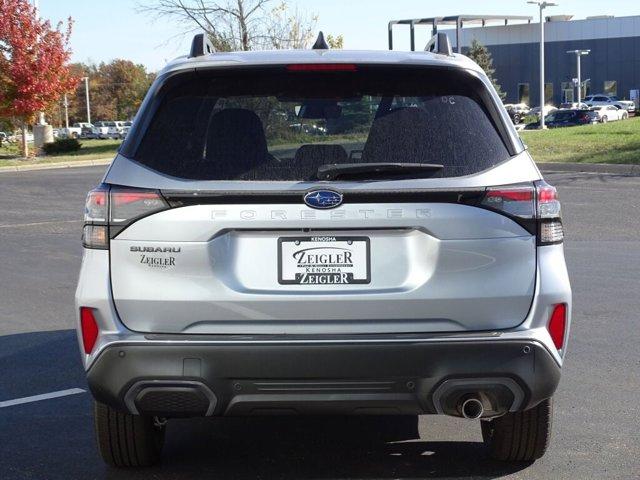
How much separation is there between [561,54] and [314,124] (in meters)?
100

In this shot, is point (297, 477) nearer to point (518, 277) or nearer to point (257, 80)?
point (518, 277)

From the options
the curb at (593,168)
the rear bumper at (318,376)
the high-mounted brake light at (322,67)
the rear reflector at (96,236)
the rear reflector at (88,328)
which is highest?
the high-mounted brake light at (322,67)

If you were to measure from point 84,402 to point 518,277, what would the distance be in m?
2.92

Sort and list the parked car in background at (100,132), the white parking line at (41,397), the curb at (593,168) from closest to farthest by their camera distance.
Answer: the white parking line at (41,397) → the curb at (593,168) → the parked car in background at (100,132)

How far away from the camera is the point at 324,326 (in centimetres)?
418

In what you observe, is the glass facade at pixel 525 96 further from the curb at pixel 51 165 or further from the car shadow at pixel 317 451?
the car shadow at pixel 317 451

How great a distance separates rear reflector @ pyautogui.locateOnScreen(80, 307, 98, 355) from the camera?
4.32 metres

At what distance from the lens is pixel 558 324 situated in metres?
4.38

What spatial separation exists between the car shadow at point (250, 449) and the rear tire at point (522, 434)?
0.07m

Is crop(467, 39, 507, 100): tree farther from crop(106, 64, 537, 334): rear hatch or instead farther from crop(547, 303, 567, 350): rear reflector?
crop(106, 64, 537, 334): rear hatch

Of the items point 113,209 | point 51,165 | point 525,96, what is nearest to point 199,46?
point 113,209

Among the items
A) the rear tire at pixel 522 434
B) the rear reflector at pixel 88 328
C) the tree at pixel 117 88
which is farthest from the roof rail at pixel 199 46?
the tree at pixel 117 88

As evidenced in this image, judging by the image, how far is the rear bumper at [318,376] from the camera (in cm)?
416

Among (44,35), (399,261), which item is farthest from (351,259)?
(44,35)
